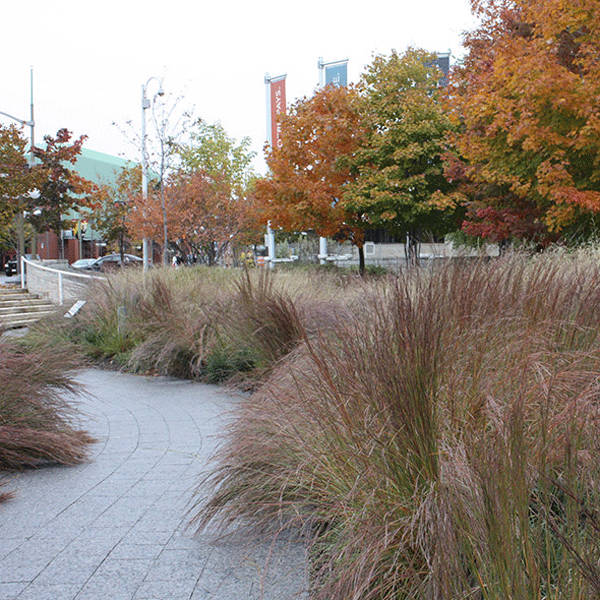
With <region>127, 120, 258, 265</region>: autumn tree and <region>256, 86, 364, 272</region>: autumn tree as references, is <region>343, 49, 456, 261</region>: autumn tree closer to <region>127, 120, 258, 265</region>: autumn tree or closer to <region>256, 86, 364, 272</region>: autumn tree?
<region>256, 86, 364, 272</region>: autumn tree

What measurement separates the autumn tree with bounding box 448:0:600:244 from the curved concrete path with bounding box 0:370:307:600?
9168 mm

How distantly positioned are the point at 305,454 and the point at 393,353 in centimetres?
65

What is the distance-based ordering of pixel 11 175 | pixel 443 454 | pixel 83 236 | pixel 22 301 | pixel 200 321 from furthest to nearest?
pixel 83 236 → pixel 11 175 → pixel 22 301 → pixel 200 321 → pixel 443 454

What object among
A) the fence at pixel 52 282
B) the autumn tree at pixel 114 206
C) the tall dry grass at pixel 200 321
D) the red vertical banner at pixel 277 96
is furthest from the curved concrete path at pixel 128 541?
the autumn tree at pixel 114 206

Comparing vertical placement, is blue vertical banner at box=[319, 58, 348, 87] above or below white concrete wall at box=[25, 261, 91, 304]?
above

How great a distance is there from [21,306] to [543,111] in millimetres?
15038

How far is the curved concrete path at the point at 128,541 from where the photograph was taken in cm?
285

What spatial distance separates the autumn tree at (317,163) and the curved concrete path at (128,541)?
55.4ft

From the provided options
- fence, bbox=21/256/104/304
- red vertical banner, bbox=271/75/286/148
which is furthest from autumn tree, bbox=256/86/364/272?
fence, bbox=21/256/104/304

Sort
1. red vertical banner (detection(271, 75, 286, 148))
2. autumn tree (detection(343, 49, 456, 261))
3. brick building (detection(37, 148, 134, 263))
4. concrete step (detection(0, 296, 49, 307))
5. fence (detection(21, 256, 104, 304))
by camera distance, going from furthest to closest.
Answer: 1. brick building (detection(37, 148, 134, 263))
2. red vertical banner (detection(271, 75, 286, 148))
3. autumn tree (detection(343, 49, 456, 261))
4. concrete step (detection(0, 296, 49, 307))
5. fence (detection(21, 256, 104, 304))

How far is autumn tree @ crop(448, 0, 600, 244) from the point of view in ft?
37.2

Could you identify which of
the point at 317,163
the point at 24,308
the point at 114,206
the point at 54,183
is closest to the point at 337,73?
the point at 317,163

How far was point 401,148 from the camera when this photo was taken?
20812 millimetres

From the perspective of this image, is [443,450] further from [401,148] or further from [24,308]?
[401,148]
